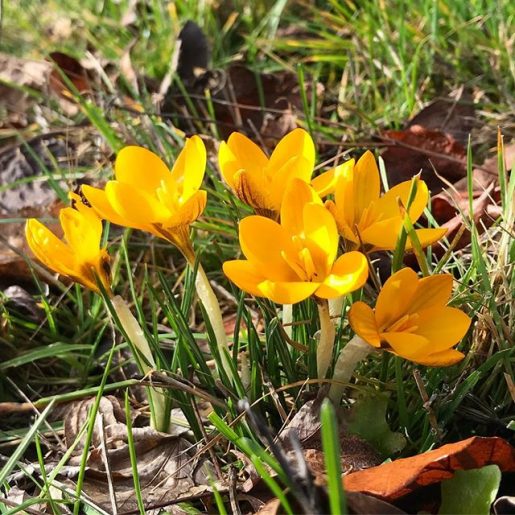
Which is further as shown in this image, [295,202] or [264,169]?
[264,169]

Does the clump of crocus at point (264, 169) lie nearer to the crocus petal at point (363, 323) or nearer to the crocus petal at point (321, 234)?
the crocus petal at point (321, 234)

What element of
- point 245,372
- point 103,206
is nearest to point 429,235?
point 245,372

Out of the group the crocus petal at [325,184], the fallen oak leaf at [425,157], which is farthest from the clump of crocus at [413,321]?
the fallen oak leaf at [425,157]

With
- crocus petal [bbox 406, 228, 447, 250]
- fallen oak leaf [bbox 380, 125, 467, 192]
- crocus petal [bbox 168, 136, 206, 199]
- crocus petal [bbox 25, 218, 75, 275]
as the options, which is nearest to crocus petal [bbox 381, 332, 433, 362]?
crocus petal [bbox 406, 228, 447, 250]

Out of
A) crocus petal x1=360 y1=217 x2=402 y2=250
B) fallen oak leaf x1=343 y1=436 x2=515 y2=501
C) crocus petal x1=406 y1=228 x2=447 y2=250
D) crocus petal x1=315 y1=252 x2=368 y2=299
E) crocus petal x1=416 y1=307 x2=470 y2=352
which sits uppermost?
crocus petal x1=315 y1=252 x2=368 y2=299

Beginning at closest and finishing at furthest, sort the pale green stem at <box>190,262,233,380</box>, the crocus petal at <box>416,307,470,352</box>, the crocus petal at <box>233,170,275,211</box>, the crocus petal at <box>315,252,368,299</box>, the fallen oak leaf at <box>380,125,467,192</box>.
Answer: the crocus petal at <box>315,252,368,299</box> → the crocus petal at <box>416,307,470,352</box> → the crocus petal at <box>233,170,275,211</box> → the pale green stem at <box>190,262,233,380</box> → the fallen oak leaf at <box>380,125,467,192</box>

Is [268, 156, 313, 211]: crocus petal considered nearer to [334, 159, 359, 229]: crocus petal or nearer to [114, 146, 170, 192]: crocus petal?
[334, 159, 359, 229]: crocus petal

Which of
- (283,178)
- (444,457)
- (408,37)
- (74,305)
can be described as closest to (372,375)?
(444,457)

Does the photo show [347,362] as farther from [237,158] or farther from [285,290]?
[237,158]
